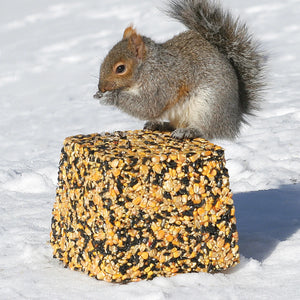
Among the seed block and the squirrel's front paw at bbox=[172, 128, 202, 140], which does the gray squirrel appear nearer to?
the squirrel's front paw at bbox=[172, 128, 202, 140]

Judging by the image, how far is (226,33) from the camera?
9.39 feet

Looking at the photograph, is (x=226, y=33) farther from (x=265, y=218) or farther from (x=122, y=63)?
(x=265, y=218)

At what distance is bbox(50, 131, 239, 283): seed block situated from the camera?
2.14 meters

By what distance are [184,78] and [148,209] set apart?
0.82m

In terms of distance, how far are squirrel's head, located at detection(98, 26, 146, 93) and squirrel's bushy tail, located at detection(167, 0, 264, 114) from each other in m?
0.31

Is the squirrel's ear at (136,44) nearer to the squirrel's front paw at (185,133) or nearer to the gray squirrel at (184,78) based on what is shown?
the gray squirrel at (184,78)

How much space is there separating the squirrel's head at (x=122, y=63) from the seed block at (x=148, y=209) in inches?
16.3

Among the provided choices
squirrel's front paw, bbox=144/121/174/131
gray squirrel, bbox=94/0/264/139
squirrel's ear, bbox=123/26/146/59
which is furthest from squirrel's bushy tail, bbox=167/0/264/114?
squirrel's front paw, bbox=144/121/174/131

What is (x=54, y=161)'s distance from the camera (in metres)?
4.14

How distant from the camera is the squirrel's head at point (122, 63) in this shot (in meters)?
2.66

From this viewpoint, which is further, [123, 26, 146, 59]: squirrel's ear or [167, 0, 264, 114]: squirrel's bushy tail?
[167, 0, 264, 114]: squirrel's bushy tail

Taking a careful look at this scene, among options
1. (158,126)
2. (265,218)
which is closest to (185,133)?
(158,126)

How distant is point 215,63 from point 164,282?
3.64 feet

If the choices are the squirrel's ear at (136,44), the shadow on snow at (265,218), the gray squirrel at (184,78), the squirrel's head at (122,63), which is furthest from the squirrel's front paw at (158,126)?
the shadow on snow at (265,218)
